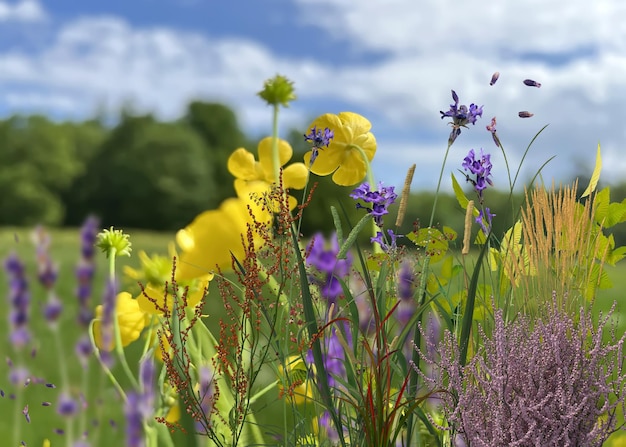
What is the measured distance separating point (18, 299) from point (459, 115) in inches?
55.4

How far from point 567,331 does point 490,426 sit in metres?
0.44

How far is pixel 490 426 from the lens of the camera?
82.0 inches

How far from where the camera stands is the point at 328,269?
2285 millimetres

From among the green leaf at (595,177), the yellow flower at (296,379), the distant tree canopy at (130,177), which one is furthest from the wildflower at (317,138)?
the distant tree canopy at (130,177)

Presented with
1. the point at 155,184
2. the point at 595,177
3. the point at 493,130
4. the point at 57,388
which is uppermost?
the point at 493,130

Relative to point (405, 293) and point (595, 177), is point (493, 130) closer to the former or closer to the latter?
point (595, 177)

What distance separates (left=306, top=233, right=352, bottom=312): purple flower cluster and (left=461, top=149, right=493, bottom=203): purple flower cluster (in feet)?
1.50

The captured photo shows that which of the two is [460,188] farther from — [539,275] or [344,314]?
[344,314]

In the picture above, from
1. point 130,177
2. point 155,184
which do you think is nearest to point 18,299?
point 155,184

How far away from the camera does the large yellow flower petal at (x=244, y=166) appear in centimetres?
263

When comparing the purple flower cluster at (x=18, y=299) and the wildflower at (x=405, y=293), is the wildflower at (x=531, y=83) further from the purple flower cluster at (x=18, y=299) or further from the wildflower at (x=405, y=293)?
the purple flower cluster at (x=18, y=299)

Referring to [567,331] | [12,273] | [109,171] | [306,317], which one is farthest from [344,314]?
[109,171]

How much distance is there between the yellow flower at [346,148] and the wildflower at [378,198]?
0.25 metres

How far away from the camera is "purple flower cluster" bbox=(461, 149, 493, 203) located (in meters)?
2.24
